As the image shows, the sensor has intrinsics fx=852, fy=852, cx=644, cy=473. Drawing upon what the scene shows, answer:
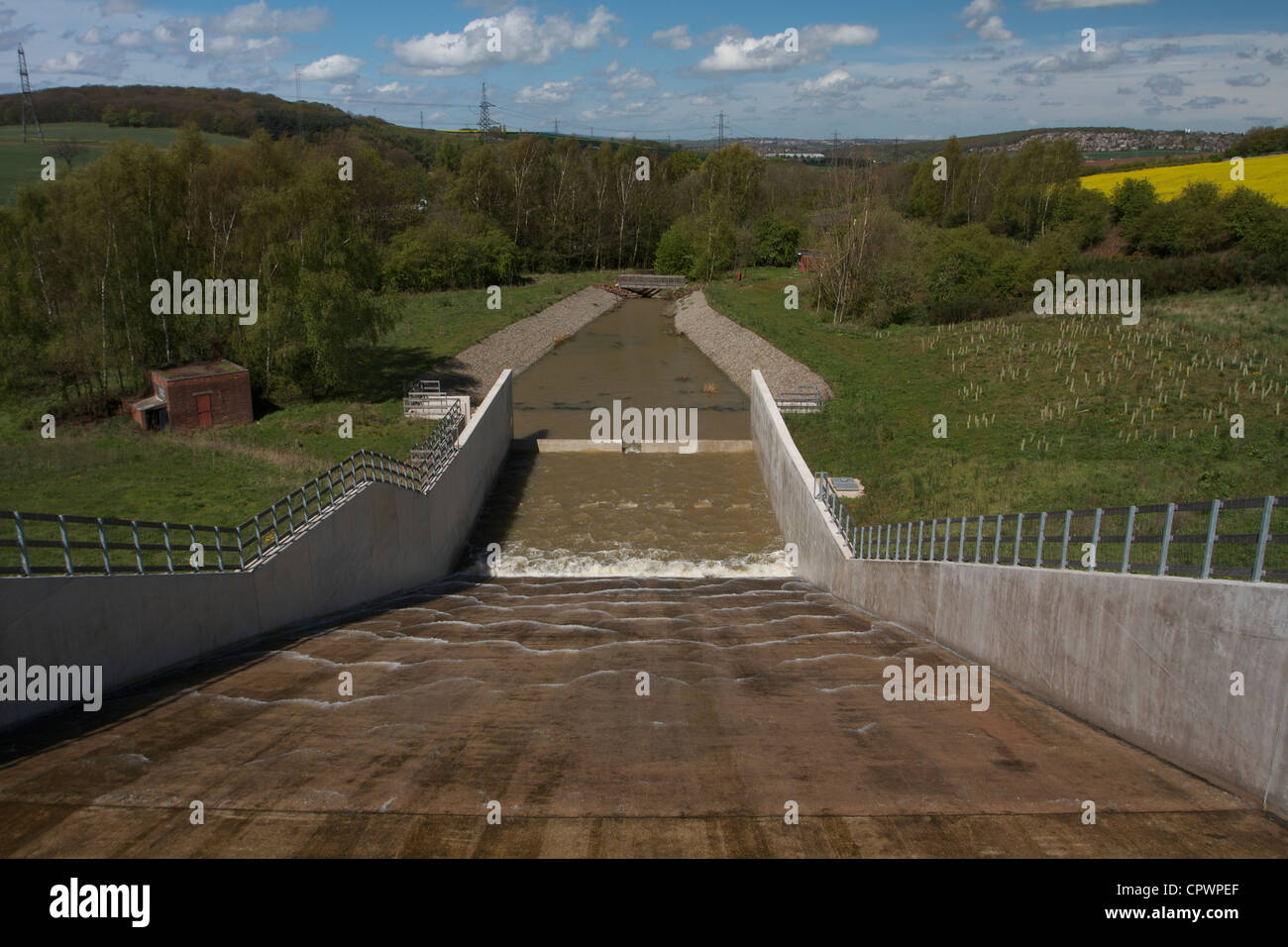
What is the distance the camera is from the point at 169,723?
7.07 meters

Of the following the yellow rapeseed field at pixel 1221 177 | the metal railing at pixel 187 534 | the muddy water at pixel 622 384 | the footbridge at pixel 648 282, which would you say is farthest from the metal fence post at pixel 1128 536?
the footbridge at pixel 648 282

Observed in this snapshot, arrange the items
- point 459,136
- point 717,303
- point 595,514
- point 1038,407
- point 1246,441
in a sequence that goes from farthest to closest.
A: point 459,136 → point 717,303 → point 1038,407 → point 595,514 → point 1246,441

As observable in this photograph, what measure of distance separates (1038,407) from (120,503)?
85.1ft

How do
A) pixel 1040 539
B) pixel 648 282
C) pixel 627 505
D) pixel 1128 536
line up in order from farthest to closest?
pixel 648 282, pixel 627 505, pixel 1040 539, pixel 1128 536

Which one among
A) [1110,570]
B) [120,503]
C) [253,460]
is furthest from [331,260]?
[1110,570]

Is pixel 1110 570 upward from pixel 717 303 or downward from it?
downward

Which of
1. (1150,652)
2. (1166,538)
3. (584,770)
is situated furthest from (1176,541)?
(584,770)

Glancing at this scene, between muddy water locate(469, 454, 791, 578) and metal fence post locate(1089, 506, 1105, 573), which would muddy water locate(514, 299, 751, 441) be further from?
metal fence post locate(1089, 506, 1105, 573)

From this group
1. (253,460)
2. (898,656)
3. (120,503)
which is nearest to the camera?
(898,656)

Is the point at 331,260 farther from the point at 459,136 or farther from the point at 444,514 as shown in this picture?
the point at 459,136

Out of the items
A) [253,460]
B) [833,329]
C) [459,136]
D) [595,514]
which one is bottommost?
[595,514]

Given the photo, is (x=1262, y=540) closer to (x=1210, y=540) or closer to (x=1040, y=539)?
(x=1210, y=540)

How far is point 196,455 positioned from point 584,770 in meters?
22.5

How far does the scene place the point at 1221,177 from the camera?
69312 millimetres
